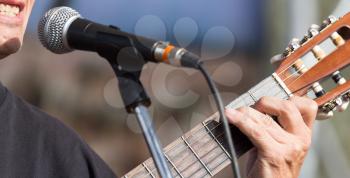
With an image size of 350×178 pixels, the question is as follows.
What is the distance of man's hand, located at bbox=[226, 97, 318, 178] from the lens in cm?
186

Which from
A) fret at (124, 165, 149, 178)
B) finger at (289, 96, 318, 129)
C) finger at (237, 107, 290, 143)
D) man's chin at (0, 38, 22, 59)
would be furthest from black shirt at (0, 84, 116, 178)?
finger at (289, 96, 318, 129)

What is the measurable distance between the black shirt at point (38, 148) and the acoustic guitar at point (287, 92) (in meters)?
0.29

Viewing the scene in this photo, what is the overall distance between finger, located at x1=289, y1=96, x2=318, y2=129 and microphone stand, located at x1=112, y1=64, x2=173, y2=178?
25.5 inches

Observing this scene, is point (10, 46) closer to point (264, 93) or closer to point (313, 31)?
point (264, 93)

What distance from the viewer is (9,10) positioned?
1.92m

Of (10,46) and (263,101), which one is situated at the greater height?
(10,46)

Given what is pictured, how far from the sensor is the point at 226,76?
3762mm

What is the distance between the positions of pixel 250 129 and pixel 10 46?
683 mm

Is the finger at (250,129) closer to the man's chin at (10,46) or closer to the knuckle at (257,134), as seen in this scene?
the knuckle at (257,134)

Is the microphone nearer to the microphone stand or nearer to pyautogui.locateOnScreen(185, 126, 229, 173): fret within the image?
the microphone stand

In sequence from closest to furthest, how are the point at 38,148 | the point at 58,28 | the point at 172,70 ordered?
the point at 58,28, the point at 38,148, the point at 172,70

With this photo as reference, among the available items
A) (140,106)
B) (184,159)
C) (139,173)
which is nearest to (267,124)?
(184,159)

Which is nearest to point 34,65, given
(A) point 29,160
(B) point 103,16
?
(B) point 103,16

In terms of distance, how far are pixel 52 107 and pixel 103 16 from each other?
69cm
